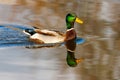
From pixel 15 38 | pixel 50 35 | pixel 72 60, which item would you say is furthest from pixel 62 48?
pixel 15 38

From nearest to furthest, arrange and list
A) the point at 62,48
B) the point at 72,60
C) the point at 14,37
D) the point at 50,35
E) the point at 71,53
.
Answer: the point at 72,60 < the point at 71,53 < the point at 62,48 < the point at 50,35 < the point at 14,37

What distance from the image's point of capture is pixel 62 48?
8.57 meters

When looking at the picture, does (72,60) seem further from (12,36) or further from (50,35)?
(12,36)

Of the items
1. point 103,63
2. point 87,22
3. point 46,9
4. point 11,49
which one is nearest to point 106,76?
point 103,63

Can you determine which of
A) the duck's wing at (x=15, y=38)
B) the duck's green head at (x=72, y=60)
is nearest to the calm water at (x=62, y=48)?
the duck's green head at (x=72, y=60)

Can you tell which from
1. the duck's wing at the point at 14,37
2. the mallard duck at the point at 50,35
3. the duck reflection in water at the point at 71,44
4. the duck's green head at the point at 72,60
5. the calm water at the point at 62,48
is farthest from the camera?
the mallard duck at the point at 50,35

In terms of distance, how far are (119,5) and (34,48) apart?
160 inches

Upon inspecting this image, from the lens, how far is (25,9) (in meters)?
11.2

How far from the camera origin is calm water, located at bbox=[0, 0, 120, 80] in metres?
7.43

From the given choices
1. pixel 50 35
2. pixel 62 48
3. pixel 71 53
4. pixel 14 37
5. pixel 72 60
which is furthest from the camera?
pixel 14 37

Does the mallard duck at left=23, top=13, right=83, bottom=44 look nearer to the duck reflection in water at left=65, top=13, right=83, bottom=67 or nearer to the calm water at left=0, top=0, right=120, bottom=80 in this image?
the duck reflection in water at left=65, top=13, right=83, bottom=67

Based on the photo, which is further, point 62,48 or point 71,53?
point 62,48

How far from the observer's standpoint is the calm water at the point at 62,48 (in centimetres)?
743

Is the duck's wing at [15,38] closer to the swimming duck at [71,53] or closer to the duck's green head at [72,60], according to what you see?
the swimming duck at [71,53]
